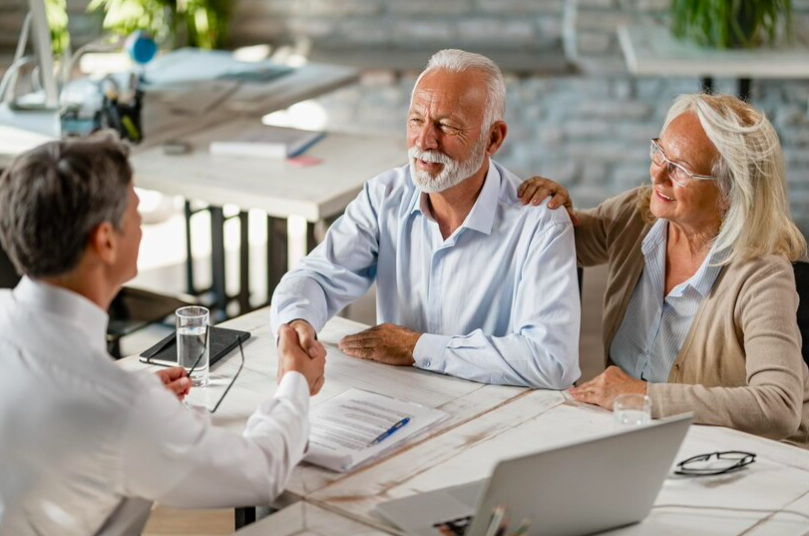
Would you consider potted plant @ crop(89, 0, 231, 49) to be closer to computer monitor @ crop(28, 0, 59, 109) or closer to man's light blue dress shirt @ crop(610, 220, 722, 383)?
computer monitor @ crop(28, 0, 59, 109)

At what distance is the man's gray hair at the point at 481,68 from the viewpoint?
2.34 metres

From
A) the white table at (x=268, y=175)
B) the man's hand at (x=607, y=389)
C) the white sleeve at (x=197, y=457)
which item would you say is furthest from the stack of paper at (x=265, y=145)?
the white sleeve at (x=197, y=457)

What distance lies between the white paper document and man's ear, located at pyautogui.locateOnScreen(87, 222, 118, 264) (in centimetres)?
49

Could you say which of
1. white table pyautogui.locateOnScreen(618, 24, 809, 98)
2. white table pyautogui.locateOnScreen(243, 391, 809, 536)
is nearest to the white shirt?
white table pyautogui.locateOnScreen(243, 391, 809, 536)

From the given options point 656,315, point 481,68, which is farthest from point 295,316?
point 656,315

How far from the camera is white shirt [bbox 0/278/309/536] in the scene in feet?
4.99

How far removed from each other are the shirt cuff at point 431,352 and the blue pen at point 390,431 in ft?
0.83

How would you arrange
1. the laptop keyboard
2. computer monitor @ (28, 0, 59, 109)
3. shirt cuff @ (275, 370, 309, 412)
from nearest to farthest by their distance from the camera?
the laptop keyboard → shirt cuff @ (275, 370, 309, 412) → computer monitor @ (28, 0, 59, 109)

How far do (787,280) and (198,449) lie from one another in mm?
1209

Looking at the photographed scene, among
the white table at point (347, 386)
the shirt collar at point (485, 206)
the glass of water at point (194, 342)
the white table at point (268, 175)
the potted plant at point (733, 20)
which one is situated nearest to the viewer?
the white table at point (347, 386)

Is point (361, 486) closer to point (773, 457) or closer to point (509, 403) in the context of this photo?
point (509, 403)

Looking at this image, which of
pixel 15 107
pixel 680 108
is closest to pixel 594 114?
pixel 15 107

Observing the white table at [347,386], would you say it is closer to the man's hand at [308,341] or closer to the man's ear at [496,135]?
the man's hand at [308,341]

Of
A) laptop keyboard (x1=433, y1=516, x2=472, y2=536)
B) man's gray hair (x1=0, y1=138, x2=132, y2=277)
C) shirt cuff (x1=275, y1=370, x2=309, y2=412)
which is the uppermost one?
man's gray hair (x1=0, y1=138, x2=132, y2=277)
